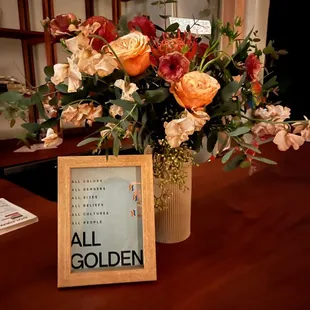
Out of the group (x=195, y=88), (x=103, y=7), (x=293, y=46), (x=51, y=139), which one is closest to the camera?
(x=195, y=88)

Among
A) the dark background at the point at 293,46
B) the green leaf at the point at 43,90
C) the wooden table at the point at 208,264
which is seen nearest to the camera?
the wooden table at the point at 208,264

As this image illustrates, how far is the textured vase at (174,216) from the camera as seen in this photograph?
2.62 ft

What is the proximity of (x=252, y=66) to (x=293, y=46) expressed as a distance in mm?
2801

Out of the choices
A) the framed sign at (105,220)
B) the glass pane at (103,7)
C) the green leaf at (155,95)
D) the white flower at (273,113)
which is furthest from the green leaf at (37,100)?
the glass pane at (103,7)

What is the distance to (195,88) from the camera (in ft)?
2.06

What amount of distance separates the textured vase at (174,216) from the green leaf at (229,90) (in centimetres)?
18

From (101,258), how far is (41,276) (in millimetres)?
129

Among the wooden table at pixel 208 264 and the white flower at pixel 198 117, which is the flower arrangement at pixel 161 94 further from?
the wooden table at pixel 208 264

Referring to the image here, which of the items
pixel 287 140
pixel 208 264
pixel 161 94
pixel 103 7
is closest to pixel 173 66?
pixel 161 94

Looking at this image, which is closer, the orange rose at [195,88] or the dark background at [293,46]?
the orange rose at [195,88]

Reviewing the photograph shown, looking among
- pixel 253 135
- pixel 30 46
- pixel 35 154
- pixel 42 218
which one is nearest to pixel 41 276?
pixel 42 218

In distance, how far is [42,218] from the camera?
0.99 meters

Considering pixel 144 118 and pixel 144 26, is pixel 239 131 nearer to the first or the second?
pixel 144 118

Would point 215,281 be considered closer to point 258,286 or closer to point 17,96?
point 258,286
